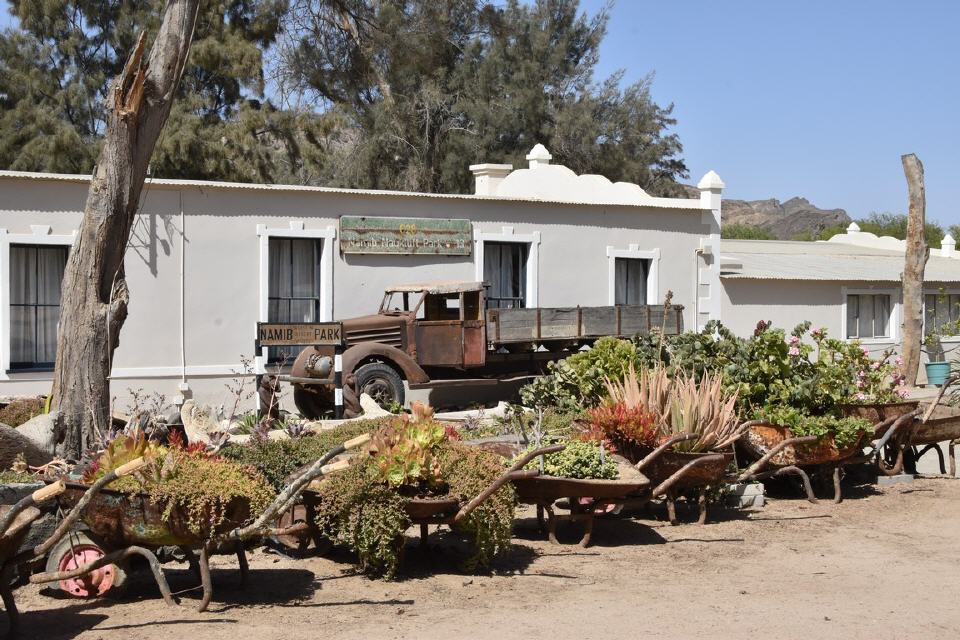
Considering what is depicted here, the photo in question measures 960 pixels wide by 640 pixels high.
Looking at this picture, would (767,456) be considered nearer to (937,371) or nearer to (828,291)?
(828,291)

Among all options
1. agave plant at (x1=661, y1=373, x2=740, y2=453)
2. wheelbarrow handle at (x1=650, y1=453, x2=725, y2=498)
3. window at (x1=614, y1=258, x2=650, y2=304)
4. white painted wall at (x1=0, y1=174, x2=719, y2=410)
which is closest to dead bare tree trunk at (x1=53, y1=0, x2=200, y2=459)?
wheelbarrow handle at (x1=650, y1=453, x2=725, y2=498)

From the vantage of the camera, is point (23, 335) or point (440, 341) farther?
point (440, 341)

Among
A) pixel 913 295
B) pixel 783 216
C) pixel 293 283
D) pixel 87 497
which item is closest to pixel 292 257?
pixel 293 283

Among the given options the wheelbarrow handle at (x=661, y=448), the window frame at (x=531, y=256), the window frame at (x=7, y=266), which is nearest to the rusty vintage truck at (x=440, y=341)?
the window frame at (x=531, y=256)

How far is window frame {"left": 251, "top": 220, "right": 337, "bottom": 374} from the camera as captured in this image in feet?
50.1

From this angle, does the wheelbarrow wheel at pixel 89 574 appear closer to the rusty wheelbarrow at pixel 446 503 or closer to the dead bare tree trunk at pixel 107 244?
the rusty wheelbarrow at pixel 446 503

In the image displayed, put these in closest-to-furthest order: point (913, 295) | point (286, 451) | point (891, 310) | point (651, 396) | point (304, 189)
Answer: point (286, 451)
point (651, 396)
point (304, 189)
point (913, 295)
point (891, 310)

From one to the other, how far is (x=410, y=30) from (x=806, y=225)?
31083 mm

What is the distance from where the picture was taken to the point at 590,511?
24.7ft

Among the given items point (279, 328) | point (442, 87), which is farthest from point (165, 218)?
point (442, 87)

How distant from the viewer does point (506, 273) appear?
1734cm

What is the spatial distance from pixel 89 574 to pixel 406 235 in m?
10.6

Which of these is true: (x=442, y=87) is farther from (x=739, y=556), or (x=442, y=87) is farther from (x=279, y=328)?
(x=739, y=556)

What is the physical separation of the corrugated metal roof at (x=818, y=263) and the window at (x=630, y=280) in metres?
2.02
